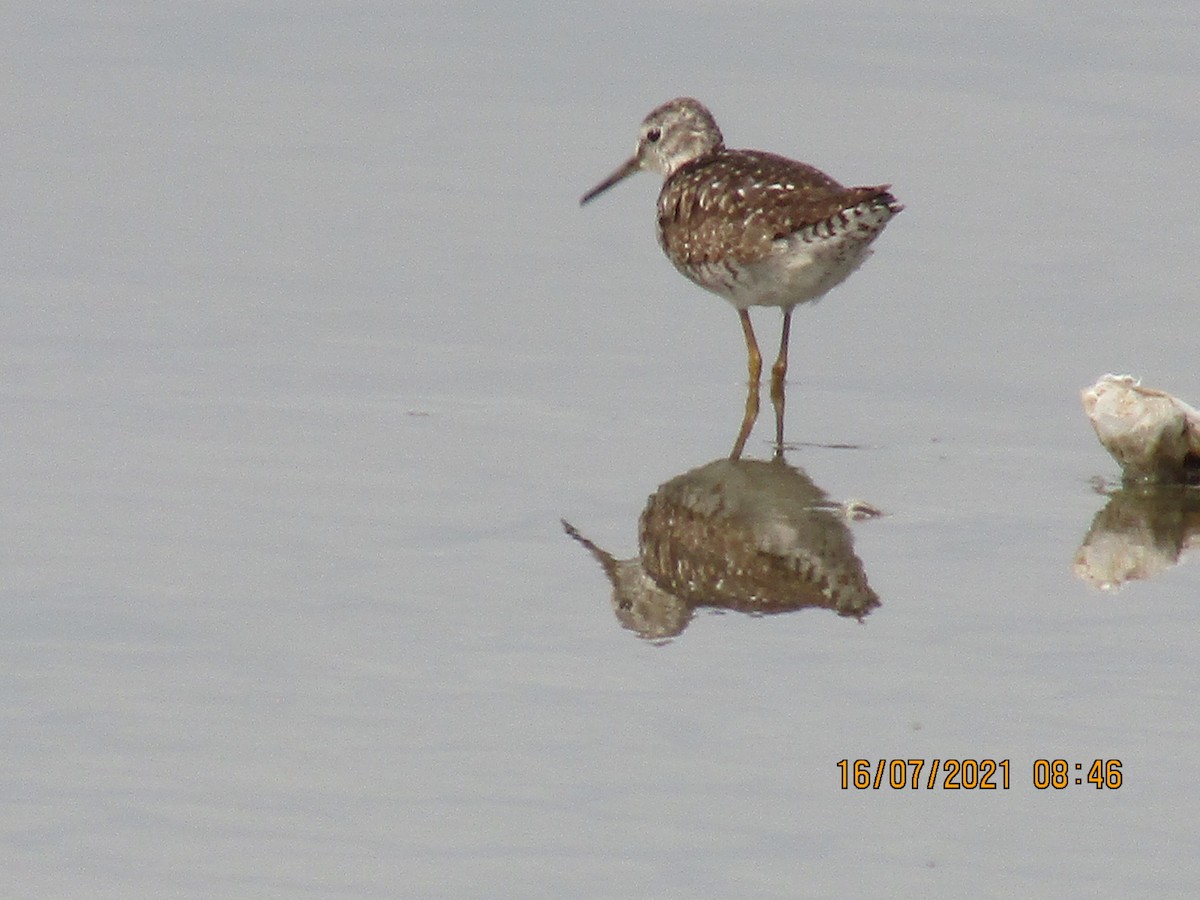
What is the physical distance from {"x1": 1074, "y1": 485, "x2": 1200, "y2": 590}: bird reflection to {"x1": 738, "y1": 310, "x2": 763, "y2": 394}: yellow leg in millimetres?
1848

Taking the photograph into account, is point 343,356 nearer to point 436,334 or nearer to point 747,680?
point 436,334

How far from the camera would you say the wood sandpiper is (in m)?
8.99

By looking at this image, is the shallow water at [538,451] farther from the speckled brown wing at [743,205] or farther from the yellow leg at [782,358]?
the speckled brown wing at [743,205]

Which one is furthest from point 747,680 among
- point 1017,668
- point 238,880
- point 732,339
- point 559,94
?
point 559,94

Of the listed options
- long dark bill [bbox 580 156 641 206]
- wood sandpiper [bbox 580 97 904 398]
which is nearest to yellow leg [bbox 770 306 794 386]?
wood sandpiper [bbox 580 97 904 398]

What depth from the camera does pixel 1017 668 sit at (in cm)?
616

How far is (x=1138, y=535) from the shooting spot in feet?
23.9

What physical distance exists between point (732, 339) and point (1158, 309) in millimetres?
1765

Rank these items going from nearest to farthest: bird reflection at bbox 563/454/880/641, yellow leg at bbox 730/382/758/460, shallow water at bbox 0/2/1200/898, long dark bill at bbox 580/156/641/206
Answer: shallow water at bbox 0/2/1200/898 → bird reflection at bbox 563/454/880/641 → yellow leg at bbox 730/382/758/460 → long dark bill at bbox 580/156/641/206
